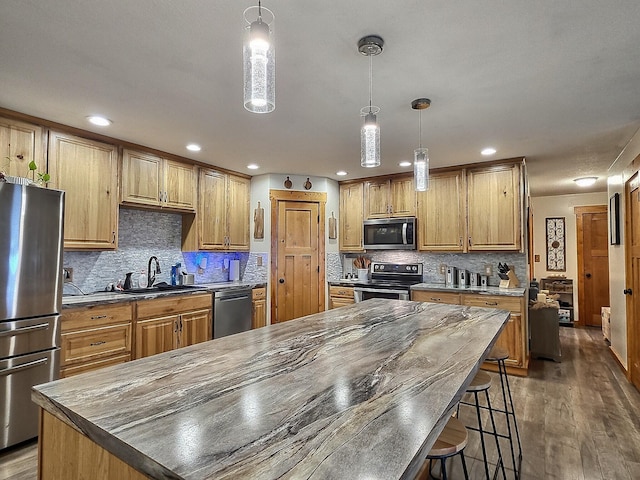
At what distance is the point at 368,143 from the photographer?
6.11ft

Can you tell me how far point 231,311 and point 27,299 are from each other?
2059mm

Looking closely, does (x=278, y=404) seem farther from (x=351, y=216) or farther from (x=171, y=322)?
(x=351, y=216)

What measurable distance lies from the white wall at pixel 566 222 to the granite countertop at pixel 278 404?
6133mm

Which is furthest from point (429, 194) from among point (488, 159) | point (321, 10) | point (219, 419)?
point (219, 419)

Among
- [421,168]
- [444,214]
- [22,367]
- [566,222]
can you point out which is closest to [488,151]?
A: [444,214]

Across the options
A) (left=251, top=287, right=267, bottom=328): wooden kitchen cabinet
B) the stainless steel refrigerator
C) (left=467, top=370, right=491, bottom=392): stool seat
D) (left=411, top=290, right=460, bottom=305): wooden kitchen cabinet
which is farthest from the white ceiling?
(left=251, top=287, right=267, bottom=328): wooden kitchen cabinet

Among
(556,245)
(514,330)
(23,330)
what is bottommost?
(514,330)

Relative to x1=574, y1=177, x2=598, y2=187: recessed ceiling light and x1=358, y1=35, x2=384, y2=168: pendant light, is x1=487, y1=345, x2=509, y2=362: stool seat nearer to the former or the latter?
x1=358, y1=35, x2=384, y2=168: pendant light

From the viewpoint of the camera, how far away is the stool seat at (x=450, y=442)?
131 centimetres

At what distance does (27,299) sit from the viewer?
2432 mm

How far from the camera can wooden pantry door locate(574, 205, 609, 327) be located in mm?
6246

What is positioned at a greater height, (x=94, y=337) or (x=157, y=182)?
(x=157, y=182)

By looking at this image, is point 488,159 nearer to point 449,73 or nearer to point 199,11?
Result: point 449,73

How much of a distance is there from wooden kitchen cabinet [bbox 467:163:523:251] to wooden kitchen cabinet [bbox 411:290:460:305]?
645 millimetres
